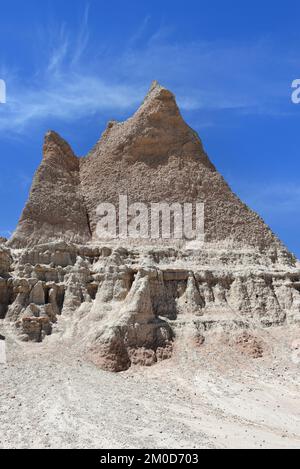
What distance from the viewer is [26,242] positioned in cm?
4350

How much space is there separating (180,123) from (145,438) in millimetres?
35259

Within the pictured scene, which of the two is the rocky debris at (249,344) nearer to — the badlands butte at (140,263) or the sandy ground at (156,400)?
the badlands butte at (140,263)

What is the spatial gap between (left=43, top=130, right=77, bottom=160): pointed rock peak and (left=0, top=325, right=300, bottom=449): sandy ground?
1939 centimetres

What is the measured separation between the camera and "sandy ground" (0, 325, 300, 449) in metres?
22.3

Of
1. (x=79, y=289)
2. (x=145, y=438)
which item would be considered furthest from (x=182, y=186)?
(x=145, y=438)

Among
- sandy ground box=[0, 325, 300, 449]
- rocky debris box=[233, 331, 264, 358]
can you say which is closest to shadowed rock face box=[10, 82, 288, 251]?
rocky debris box=[233, 331, 264, 358]

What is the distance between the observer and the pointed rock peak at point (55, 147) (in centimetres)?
5016

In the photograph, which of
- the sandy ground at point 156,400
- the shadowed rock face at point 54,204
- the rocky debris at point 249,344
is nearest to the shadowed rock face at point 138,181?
the shadowed rock face at point 54,204

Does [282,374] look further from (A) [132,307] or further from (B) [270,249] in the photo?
(B) [270,249]

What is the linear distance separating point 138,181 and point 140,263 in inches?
378

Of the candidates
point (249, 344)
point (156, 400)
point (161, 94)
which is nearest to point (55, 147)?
point (161, 94)

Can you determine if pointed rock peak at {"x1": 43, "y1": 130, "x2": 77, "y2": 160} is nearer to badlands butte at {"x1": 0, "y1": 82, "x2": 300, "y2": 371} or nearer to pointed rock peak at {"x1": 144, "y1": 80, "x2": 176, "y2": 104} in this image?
badlands butte at {"x1": 0, "y1": 82, "x2": 300, "y2": 371}

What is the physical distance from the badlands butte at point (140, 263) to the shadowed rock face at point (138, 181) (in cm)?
10
